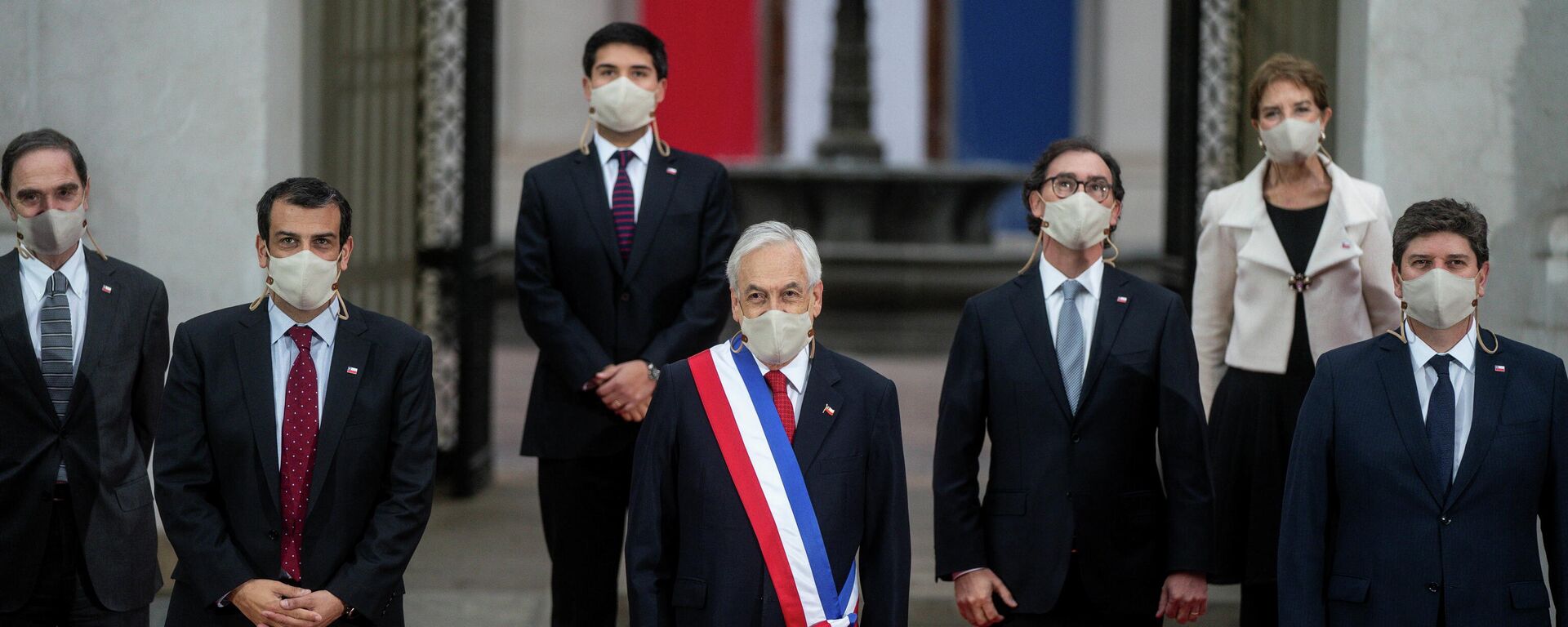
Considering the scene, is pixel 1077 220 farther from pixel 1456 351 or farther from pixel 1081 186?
pixel 1456 351

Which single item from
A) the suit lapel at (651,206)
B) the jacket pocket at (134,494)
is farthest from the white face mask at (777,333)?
the jacket pocket at (134,494)

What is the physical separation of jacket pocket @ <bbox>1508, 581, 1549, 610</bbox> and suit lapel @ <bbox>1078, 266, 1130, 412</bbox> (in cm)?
94

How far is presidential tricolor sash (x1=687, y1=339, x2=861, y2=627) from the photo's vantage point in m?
3.31

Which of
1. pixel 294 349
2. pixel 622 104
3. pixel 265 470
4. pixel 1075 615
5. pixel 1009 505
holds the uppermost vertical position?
pixel 622 104

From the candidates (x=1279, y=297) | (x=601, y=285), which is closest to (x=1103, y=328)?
(x=1279, y=297)

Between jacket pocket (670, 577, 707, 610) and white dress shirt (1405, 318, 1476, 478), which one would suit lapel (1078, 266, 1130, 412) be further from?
jacket pocket (670, 577, 707, 610)

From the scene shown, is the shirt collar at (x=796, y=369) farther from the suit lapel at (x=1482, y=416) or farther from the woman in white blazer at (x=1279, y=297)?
the woman in white blazer at (x=1279, y=297)

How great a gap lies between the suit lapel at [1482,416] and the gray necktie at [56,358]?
3008 millimetres

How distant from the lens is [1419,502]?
3.42 m

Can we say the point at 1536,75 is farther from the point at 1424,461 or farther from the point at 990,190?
the point at 990,190

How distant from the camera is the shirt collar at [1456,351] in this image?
350cm

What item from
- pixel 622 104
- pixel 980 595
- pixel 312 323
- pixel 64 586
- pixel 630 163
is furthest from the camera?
pixel 630 163

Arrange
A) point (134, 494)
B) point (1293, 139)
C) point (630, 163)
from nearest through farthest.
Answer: point (134, 494)
point (1293, 139)
point (630, 163)

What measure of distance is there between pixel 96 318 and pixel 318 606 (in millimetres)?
1003
